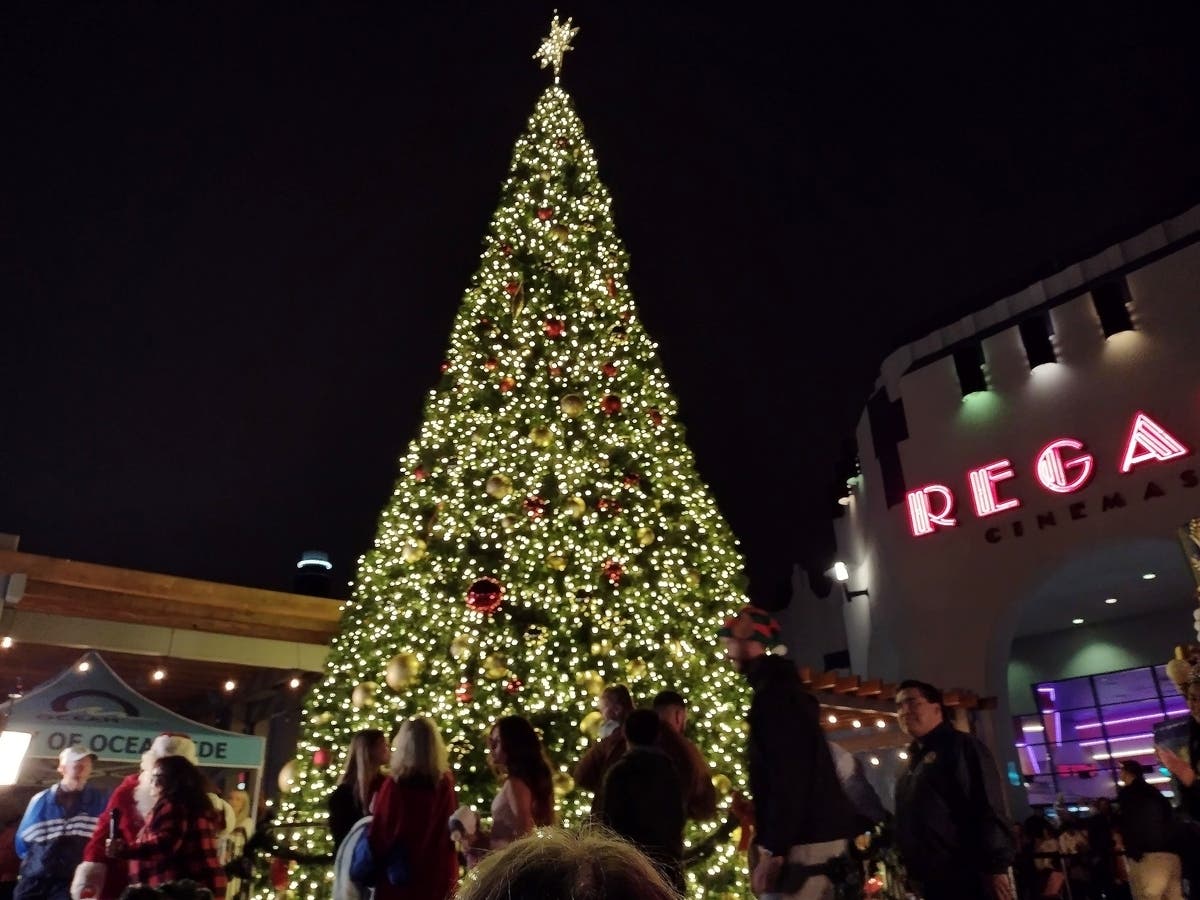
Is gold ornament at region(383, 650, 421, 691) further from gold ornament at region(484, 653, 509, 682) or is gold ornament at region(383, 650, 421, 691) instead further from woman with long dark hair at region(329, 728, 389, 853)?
woman with long dark hair at region(329, 728, 389, 853)

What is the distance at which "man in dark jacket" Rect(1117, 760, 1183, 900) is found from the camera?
5941 mm

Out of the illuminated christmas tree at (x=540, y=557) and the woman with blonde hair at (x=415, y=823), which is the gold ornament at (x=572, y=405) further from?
the woman with blonde hair at (x=415, y=823)

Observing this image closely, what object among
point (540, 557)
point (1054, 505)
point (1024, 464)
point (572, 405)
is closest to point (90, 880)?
point (540, 557)

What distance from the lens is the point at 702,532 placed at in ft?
28.9

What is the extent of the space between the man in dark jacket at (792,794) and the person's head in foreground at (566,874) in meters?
2.90

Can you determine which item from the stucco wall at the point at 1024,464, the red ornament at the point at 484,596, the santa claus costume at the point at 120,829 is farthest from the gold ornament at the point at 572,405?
the stucco wall at the point at 1024,464

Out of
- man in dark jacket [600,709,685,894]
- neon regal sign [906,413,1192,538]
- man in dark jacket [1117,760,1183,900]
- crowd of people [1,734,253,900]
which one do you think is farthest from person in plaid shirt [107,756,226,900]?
neon regal sign [906,413,1192,538]

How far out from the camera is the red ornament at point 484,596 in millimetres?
7449

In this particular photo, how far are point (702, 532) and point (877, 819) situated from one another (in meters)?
4.83

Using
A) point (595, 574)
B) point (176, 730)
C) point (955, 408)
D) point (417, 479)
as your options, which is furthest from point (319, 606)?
point (955, 408)

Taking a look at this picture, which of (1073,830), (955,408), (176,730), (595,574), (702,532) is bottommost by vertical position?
(1073,830)

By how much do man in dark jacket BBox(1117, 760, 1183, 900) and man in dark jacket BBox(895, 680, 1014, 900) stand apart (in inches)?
130

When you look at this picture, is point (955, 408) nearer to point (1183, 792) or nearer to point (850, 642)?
point (850, 642)

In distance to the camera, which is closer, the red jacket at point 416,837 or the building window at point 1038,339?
the red jacket at point 416,837
